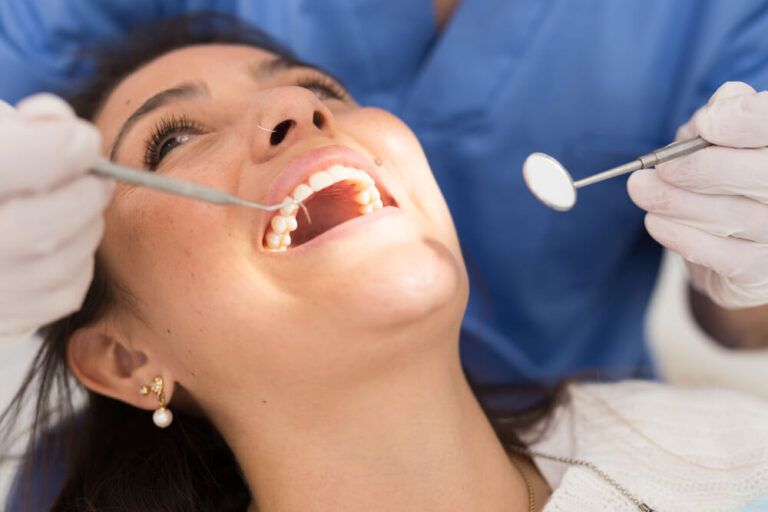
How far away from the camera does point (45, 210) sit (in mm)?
814

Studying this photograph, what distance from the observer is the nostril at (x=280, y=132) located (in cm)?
98

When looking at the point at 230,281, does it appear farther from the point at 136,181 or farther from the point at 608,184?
the point at 608,184

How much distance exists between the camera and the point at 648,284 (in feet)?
5.73

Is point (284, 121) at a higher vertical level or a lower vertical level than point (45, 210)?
higher

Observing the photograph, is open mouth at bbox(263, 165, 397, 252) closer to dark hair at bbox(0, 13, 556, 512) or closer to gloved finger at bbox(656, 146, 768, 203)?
dark hair at bbox(0, 13, 556, 512)

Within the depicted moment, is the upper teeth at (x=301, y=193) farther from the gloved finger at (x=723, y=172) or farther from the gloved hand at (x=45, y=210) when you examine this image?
the gloved finger at (x=723, y=172)

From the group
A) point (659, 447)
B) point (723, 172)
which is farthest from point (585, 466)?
point (723, 172)

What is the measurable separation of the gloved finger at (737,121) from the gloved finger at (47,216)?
75cm

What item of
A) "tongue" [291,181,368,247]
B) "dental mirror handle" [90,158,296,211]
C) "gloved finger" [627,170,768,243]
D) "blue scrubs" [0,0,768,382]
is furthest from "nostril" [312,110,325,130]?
"blue scrubs" [0,0,768,382]

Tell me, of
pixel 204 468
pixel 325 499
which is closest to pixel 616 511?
pixel 325 499

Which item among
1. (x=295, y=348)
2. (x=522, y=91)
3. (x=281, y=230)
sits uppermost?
(x=522, y=91)

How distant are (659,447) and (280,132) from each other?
764 mm

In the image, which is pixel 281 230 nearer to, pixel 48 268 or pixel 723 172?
pixel 48 268

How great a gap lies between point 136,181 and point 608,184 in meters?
1.03
